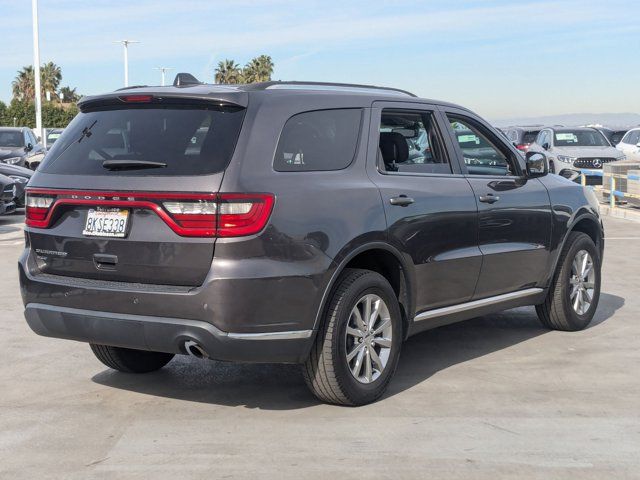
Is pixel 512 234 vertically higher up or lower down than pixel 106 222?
lower down

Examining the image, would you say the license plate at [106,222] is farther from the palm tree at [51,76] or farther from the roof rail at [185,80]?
the palm tree at [51,76]

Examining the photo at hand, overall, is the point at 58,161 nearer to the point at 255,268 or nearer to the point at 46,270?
the point at 46,270

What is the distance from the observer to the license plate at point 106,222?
17.3 feet

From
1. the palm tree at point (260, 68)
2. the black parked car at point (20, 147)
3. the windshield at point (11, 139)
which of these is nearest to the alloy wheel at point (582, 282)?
the black parked car at point (20, 147)

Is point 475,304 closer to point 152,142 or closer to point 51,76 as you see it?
point 152,142

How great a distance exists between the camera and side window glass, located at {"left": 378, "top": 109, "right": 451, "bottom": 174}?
614 centimetres

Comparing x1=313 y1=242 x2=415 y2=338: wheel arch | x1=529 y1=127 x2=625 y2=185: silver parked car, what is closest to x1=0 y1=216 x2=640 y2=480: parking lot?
x1=313 y1=242 x2=415 y2=338: wheel arch

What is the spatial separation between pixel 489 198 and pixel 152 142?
2.50 metres

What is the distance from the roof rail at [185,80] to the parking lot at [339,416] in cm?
184

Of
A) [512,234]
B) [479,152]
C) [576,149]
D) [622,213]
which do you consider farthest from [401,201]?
[576,149]

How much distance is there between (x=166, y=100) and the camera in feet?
18.0

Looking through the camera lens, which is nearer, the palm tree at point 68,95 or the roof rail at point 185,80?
the roof rail at point 185,80

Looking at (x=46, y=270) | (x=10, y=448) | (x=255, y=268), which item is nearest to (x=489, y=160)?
(x=255, y=268)

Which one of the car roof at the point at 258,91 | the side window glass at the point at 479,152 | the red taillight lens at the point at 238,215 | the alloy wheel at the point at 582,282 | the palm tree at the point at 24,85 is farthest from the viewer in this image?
the palm tree at the point at 24,85
